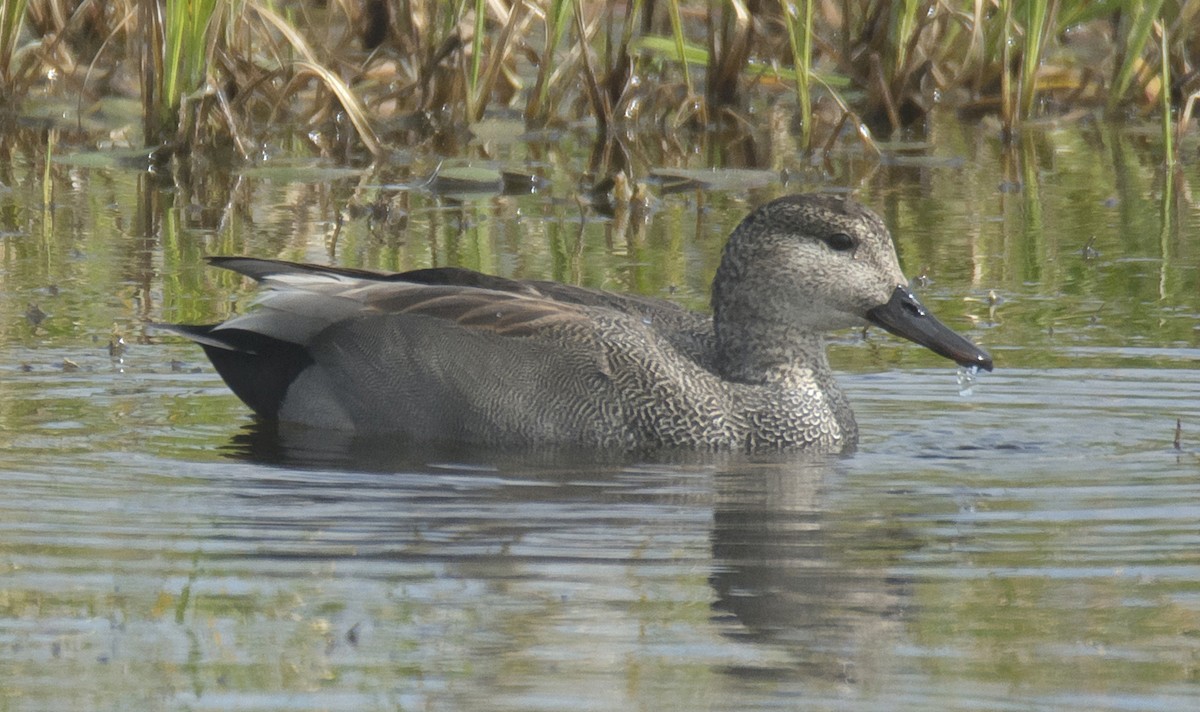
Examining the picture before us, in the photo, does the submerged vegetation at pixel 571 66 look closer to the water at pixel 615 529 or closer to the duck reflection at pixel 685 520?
the water at pixel 615 529

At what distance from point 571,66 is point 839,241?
17.3 ft

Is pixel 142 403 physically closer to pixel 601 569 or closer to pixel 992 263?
pixel 601 569

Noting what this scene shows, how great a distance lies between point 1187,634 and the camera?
387 centimetres

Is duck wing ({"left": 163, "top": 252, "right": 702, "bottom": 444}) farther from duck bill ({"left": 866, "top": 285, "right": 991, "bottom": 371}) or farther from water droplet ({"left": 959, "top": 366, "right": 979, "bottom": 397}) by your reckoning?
water droplet ({"left": 959, "top": 366, "right": 979, "bottom": 397})

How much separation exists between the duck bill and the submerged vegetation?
11.6ft

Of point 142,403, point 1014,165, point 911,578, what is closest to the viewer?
point 911,578

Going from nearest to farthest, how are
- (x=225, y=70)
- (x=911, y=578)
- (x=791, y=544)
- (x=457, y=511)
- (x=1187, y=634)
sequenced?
(x=1187, y=634) < (x=911, y=578) < (x=791, y=544) < (x=457, y=511) < (x=225, y=70)

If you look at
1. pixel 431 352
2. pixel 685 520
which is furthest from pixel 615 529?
pixel 431 352

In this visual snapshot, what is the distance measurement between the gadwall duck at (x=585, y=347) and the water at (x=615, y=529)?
0.48 feet

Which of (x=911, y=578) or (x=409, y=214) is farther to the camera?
(x=409, y=214)

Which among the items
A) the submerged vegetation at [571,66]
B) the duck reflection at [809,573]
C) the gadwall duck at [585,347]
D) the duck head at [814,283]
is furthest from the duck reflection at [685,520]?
the submerged vegetation at [571,66]

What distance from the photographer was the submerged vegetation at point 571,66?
10.1 m

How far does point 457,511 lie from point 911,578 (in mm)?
1175

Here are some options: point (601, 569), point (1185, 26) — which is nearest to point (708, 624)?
point (601, 569)
